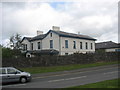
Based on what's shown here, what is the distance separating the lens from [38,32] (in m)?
50.5

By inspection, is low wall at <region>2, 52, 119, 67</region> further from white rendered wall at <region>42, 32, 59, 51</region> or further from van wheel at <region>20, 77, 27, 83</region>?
van wheel at <region>20, 77, 27, 83</region>

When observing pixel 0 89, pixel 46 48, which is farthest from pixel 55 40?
pixel 0 89

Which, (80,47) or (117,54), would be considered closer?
(117,54)

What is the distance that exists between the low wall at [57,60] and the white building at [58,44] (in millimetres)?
4646

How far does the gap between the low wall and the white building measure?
465cm

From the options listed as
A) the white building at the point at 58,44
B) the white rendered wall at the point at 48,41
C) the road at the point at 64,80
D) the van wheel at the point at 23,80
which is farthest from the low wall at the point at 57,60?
the van wheel at the point at 23,80

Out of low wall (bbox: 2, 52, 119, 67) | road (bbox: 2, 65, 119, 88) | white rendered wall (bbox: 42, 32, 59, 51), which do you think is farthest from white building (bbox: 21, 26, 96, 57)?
road (bbox: 2, 65, 119, 88)

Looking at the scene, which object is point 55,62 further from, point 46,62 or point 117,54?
point 117,54

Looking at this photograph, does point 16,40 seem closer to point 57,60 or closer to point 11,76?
point 57,60

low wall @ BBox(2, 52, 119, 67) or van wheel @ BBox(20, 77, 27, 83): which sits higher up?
low wall @ BBox(2, 52, 119, 67)

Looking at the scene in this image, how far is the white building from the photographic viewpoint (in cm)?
3947

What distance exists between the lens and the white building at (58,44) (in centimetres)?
3947

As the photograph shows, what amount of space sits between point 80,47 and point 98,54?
6994 mm

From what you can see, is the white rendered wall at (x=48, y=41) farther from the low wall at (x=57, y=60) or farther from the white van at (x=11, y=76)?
the white van at (x=11, y=76)
